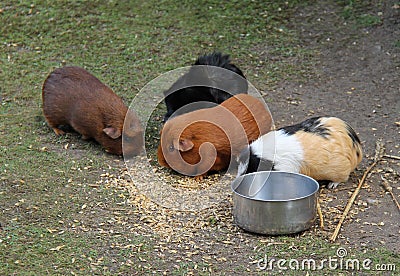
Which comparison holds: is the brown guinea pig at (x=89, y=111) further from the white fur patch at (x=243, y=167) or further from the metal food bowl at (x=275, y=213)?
the metal food bowl at (x=275, y=213)

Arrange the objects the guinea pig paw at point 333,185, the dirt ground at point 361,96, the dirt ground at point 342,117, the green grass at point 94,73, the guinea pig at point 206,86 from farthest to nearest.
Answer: the guinea pig at point 206,86 < the guinea pig paw at point 333,185 < the dirt ground at point 361,96 < the dirt ground at point 342,117 < the green grass at point 94,73

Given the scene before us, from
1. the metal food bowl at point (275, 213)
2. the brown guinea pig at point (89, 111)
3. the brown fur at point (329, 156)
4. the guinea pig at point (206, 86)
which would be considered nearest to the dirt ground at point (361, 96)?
the brown fur at point (329, 156)

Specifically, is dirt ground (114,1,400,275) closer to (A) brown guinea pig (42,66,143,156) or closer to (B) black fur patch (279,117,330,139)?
(B) black fur patch (279,117,330,139)

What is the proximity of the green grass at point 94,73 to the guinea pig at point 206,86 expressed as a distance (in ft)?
0.97

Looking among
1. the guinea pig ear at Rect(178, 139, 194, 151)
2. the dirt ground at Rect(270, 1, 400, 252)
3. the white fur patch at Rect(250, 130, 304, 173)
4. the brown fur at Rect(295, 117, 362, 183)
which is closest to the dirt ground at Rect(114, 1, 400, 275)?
the dirt ground at Rect(270, 1, 400, 252)

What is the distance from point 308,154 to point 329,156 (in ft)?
0.44

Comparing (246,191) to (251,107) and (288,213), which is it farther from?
(251,107)

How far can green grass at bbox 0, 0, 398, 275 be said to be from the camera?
11.0 feet

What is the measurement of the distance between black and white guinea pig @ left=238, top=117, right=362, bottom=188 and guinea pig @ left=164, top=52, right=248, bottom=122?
3.22 feet

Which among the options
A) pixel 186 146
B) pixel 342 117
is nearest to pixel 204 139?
pixel 186 146

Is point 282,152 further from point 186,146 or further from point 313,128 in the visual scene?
point 186,146

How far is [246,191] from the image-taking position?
12.6 feet

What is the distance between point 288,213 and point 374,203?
737 millimetres

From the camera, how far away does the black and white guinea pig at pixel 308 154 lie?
3969 mm
